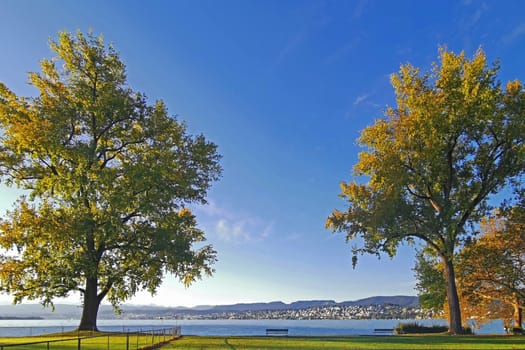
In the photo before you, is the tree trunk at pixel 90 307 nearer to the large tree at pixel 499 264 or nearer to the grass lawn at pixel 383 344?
the grass lawn at pixel 383 344

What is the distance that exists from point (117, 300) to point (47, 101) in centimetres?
1552

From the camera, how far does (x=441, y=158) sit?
31.3 metres

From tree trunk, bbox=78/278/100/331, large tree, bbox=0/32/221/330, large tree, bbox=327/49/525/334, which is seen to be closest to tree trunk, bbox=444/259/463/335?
large tree, bbox=327/49/525/334

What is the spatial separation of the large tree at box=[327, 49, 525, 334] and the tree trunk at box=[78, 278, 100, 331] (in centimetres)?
1957

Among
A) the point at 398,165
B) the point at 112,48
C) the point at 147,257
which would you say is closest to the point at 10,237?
the point at 147,257

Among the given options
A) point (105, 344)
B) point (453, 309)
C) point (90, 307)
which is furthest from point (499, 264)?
point (90, 307)

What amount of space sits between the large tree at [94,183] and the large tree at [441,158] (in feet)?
43.3

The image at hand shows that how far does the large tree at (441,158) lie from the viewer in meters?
29.5

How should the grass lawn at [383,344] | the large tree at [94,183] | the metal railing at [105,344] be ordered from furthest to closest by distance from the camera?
1. the large tree at [94,183]
2. the grass lawn at [383,344]
3. the metal railing at [105,344]

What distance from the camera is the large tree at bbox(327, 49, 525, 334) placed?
29.5 m

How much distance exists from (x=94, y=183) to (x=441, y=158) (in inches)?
948

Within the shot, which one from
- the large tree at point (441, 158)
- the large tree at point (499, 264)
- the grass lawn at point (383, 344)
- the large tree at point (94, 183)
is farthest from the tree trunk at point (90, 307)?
the large tree at point (499, 264)

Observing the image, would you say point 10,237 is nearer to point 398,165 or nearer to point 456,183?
point 398,165

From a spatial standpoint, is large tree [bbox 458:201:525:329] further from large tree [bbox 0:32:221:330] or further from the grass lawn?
large tree [bbox 0:32:221:330]
